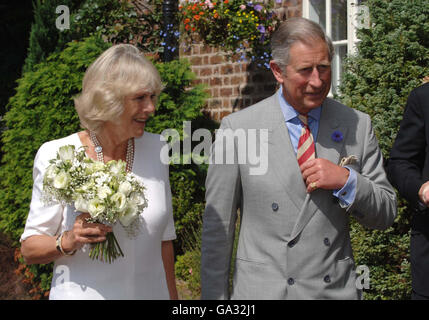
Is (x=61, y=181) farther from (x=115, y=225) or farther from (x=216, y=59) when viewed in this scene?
(x=216, y=59)

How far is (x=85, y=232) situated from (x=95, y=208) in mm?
154

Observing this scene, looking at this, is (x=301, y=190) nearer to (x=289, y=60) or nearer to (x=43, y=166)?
(x=289, y=60)

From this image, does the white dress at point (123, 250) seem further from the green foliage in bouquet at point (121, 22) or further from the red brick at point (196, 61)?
the green foliage in bouquet at point (121, 22)

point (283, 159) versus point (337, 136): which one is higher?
point (337, 136)

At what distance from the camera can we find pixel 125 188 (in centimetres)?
245

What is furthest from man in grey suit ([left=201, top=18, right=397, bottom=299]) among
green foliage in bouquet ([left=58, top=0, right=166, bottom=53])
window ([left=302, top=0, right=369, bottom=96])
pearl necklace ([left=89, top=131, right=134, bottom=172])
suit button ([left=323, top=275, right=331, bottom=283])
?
green foliage in bouquet ([left=58, top=0, right=166, bottom=53])

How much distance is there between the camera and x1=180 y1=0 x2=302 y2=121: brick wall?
23.1ft

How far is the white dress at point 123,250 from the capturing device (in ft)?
8.80

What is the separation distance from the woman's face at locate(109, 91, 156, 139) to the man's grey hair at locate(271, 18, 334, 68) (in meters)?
0.68

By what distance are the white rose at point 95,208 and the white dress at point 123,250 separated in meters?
0.37

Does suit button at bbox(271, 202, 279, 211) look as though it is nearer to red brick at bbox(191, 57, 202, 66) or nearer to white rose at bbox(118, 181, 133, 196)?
white rose at bbox(118, 181, 133, 196)

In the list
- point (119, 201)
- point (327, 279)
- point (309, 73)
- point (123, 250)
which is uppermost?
point (309, 73)

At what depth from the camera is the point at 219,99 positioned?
25.3ft

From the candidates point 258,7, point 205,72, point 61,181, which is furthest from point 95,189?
point 205,72
